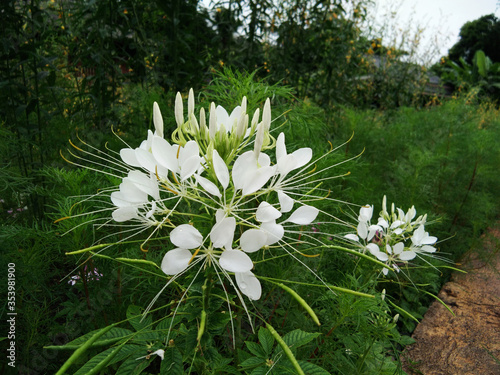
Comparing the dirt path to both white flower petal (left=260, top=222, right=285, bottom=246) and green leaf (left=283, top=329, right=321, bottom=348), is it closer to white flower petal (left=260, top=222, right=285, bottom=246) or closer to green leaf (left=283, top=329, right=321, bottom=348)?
green leaf (left=283, top=329, right=321, bottom=348)

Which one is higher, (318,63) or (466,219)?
(318,63)

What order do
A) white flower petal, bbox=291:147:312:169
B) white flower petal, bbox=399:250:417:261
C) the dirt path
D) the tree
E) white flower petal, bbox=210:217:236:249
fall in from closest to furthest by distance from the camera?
white flower petal, bbox=210:217:236:249
white flower petal, bbox=291:147:312:169
white flower petal, bbox=399:250:417:261
the dirt path
the tree

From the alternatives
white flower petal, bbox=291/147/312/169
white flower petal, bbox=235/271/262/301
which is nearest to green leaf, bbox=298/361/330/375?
white flower petal, bbox=235/271/262/301

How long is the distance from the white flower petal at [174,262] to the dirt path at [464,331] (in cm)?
128

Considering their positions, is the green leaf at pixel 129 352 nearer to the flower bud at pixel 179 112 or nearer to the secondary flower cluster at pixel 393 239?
the flower bud at pixel 179 112

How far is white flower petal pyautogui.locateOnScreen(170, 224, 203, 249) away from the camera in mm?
795

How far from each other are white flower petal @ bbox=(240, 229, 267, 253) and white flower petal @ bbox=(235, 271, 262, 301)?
2.7 inches

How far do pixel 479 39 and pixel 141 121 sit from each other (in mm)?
28184

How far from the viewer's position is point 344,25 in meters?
4.96

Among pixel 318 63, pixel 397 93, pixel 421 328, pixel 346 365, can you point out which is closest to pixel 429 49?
pixel 397 93

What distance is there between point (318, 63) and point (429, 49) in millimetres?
3069

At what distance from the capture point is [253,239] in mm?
801

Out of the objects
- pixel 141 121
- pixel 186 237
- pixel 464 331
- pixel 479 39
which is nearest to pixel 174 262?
pixel 186 237

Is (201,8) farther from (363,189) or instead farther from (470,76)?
(470,76)
